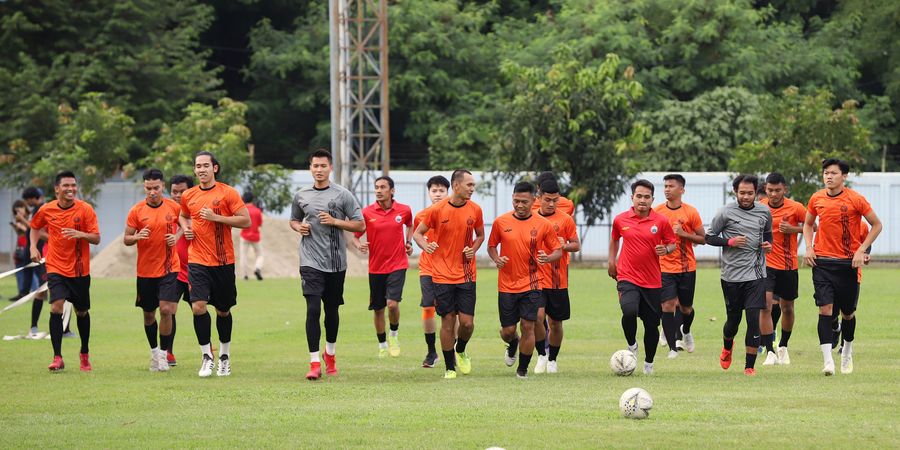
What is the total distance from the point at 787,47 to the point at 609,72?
11.4 m

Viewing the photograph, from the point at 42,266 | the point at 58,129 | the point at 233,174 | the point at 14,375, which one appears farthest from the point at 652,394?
the point at 58,129

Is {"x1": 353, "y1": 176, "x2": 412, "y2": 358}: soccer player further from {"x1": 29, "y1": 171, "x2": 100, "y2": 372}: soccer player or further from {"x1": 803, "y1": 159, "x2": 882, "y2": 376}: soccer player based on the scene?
{"x1": 803, "y1": 159, "x2": 882, "y2": 376}: soccer player

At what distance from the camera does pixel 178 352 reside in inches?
691

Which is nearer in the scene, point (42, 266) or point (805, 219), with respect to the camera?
point (805, 219)

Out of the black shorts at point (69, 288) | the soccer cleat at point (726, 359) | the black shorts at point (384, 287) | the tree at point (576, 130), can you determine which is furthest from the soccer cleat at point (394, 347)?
the tree at point (576, 130)

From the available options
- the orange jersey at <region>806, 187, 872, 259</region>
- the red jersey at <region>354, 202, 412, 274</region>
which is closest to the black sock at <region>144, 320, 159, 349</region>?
the red jersey at <region>354, 202, 412, 274</region>

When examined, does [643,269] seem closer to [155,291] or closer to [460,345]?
[460,345]

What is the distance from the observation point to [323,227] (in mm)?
14078

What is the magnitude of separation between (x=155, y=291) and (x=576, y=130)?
26.9m

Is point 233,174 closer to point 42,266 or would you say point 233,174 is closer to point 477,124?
point 477,124

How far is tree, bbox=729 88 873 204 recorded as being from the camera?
40.3 meters

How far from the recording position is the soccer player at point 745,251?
1445 cm

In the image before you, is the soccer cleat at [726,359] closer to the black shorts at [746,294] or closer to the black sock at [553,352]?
the black shorts at [746,294]

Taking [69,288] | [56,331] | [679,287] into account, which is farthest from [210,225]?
[679,287]
